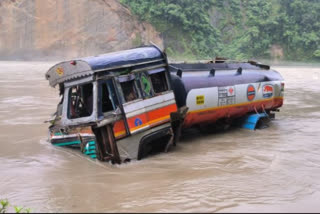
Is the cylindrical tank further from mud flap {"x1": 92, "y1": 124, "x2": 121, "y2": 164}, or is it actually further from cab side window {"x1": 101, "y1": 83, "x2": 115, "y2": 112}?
mud flap {"x1": 92, "y1": 124, "x2": 121, "y2": 164}

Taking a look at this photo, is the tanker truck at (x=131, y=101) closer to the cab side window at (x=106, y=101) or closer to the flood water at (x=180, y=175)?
the cab side window at (x=106, y=101)

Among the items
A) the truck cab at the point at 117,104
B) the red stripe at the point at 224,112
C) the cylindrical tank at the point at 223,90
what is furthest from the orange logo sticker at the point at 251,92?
the truck cab at the point at 117,104

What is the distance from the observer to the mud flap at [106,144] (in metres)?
7.43

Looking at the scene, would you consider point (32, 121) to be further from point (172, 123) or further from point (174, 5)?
point (174, 5)

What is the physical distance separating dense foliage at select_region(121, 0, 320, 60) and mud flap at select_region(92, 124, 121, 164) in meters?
39.4

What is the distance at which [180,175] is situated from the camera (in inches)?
286

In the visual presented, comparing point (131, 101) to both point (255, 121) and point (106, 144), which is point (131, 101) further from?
point (255, 121)

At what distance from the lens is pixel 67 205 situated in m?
5.74

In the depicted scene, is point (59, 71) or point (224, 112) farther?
point (224, 112)

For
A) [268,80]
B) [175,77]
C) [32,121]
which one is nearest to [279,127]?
[268,80]

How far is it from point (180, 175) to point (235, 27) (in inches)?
2110

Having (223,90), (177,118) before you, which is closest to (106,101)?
(177,118)

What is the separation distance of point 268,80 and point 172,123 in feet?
13.7

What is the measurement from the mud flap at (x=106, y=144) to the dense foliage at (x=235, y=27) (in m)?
39.4
